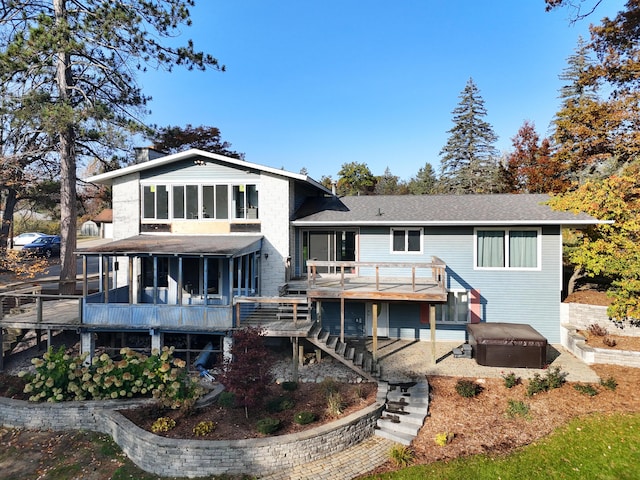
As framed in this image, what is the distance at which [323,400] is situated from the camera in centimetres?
999

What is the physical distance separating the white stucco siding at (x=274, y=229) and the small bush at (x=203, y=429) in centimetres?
658

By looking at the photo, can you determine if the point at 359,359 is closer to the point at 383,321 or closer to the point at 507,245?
the point at 383,321

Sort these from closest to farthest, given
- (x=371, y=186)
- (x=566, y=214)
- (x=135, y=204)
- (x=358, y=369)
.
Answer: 1. (x=358, y=369)
2. (x=566, y=214)
3. (x=135, y=204)
4. (x=371, y=186)

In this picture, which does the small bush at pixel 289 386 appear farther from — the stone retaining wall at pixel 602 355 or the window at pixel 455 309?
the stone retaining wall at pixel 602 355

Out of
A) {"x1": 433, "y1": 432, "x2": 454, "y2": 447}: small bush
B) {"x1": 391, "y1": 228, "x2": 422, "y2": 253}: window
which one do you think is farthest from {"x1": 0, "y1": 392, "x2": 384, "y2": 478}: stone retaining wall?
{"x1": 391, "y1": 228, "x2": 422, "y2": 253}: window

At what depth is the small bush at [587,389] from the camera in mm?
10047

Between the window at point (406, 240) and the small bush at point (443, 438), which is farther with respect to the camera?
the window at point (406, 240)

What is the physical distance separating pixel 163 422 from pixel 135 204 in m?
9.81

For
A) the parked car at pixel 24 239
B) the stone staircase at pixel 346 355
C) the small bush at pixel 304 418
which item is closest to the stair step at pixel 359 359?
the stone staircase at pixel 346 355

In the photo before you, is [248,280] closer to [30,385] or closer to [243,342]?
[243,342]

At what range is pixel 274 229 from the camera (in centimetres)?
1503

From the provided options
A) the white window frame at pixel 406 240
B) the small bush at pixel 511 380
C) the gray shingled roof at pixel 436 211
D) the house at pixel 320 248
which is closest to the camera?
the small bush at pixel 511 380

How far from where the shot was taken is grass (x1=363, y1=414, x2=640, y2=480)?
24.2 ft

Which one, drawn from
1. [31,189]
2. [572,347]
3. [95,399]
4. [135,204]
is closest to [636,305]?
[572,347]
